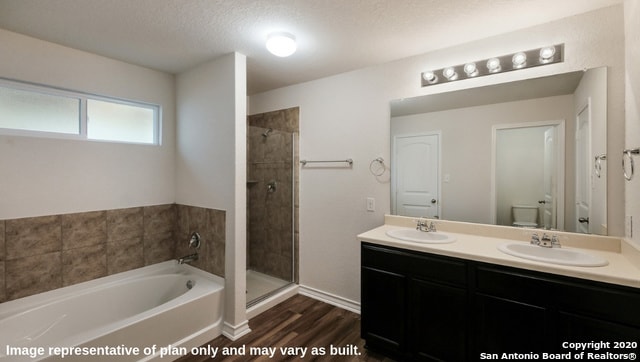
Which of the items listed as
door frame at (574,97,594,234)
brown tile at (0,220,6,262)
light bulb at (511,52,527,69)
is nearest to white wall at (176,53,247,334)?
brown tile at (0,220,6,262)

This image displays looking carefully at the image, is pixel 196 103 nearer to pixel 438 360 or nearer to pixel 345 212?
pixel 345 212

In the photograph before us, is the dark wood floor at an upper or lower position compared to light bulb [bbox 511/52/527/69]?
lower

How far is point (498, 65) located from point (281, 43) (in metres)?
1.62

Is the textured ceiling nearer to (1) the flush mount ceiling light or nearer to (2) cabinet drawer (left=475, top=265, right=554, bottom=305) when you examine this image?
(1) the flush mount ceiling light

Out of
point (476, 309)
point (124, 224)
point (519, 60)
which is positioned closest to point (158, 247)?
point (124, 224)

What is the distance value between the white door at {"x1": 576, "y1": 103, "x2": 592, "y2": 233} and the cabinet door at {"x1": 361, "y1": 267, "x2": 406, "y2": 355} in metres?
1.23

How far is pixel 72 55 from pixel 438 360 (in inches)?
144

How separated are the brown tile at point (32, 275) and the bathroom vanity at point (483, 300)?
2501mm

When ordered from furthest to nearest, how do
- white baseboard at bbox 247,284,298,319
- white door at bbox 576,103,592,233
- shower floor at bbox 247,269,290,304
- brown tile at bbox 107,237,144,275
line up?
shower floor at bbox 247,269,290,304 → white baseboard at bbox 247,284,298,319 → brown tile at bbox 107,237,144,275 → white door at bbox 576,103,592,233

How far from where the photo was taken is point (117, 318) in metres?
2.39

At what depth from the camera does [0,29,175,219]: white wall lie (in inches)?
81.0

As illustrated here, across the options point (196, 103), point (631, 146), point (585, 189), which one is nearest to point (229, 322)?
point (196, 103)

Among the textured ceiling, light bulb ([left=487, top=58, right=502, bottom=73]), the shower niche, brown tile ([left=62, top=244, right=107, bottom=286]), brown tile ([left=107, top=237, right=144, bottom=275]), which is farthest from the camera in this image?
the shower niche

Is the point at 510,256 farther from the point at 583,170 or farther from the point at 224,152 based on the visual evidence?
the point at 224,152
